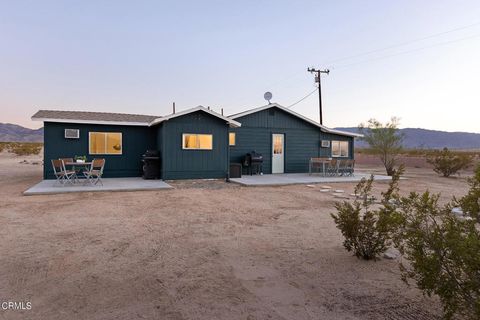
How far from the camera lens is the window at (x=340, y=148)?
17.2 m

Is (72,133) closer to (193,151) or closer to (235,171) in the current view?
(193,151)

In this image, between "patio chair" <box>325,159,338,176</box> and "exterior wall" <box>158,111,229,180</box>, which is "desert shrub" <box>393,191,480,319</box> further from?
"patio chair" <box>325,159,338,176</box>

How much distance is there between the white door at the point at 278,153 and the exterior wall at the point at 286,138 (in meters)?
0.18

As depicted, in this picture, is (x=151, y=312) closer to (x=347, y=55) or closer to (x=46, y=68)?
(x=46, y=68)

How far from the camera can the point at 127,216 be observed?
614 cm

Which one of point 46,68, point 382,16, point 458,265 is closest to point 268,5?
point 382,16

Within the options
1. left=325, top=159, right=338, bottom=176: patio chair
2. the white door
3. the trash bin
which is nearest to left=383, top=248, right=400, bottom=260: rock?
the trash bin

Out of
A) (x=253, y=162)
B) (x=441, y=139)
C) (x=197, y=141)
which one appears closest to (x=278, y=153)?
(x=253, y=162)

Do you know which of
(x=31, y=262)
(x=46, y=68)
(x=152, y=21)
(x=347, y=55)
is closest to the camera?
(x=31, y=262)

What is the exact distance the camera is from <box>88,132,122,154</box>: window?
12406 millimetres

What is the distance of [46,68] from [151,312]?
1936 centimetres

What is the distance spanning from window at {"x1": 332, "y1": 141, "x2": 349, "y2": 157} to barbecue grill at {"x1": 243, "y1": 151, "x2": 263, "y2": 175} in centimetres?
486

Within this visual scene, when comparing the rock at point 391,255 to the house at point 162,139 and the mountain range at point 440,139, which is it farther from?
the mountain range at point 440,139

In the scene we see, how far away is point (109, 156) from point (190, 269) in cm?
1060
